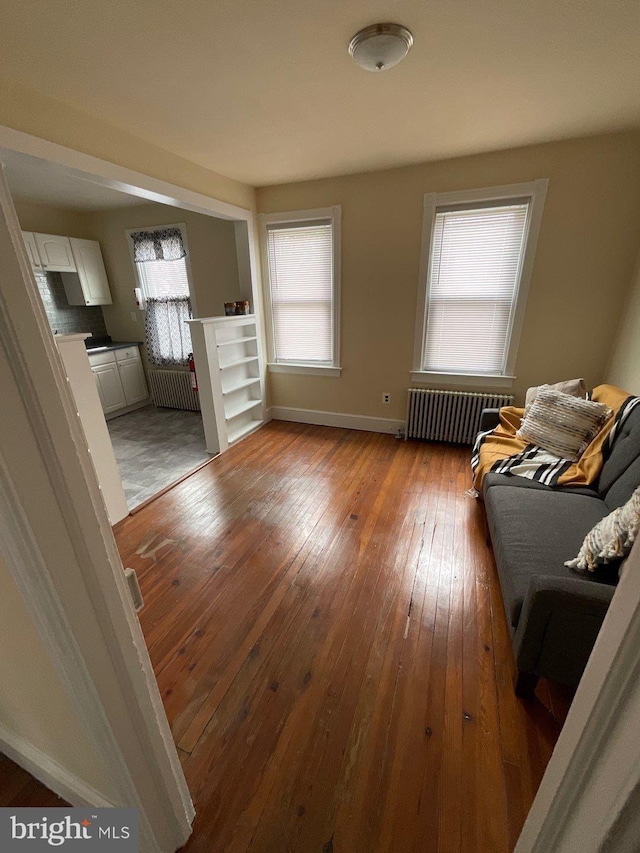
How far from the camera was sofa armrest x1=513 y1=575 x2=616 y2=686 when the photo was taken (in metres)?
1.12

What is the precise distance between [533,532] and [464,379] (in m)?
2.19

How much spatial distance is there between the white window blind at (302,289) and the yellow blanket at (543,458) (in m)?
2.11

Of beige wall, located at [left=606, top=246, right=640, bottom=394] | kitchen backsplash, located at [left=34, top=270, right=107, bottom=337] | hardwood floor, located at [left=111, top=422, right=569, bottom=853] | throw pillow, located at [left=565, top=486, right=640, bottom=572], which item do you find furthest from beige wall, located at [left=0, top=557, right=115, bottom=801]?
kitchen backsplash, located at [left=34, top=270, right=107, bottom=337]

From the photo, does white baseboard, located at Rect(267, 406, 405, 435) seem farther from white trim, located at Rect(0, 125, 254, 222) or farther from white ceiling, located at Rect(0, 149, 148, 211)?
white ceiling, located at Rect(0, 149, 148, 211)

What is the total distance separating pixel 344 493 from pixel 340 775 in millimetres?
1803

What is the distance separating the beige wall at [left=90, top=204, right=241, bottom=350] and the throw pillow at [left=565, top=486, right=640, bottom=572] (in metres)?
4.20

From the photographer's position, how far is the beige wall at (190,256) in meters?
4.12

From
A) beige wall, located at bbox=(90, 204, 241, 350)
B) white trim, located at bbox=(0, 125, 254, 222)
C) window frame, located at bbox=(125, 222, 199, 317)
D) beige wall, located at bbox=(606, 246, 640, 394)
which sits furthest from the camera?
window frame, located at bbox=(125, 222, 199, 317)

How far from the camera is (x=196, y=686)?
1.43 metres

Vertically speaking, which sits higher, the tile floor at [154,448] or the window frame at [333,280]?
the window frame at [333,280]

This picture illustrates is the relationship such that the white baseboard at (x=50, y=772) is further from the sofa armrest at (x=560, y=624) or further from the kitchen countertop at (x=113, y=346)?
the kitchen countertop at (x=113, y=346)

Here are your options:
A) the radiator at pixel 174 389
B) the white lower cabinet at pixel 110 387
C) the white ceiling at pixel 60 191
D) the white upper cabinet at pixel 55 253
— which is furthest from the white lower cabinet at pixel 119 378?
the white ceiling at pixel 60 191

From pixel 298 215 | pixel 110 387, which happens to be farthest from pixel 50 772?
pixel 110 387

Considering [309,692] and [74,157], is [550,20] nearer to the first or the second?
[74,157]
